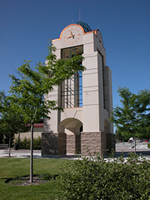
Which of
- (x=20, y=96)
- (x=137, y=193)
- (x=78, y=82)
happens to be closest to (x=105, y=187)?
(x=137, y=193)

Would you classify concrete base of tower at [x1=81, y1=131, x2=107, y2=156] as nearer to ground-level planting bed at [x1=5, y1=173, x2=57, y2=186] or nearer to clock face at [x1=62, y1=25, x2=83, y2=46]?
ground-level planting bed at [x1=5, y1=173, x2=57, y2=186]

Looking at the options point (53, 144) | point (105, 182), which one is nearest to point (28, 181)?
point (105, 182)

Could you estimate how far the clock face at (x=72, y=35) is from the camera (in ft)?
67.1

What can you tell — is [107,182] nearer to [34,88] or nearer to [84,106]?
[34,88]

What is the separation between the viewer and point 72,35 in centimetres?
2062

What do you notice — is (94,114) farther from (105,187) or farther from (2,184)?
(105,187)

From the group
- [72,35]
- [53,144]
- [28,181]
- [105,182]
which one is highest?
[72,35]

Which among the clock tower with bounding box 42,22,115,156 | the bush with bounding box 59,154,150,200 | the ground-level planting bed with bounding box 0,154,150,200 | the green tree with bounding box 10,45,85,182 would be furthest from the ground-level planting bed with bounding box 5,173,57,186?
the clock tower with bounding box 42,22,115,156

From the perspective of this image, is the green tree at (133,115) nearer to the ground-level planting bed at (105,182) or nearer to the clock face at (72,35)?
the clock face at (72,35)

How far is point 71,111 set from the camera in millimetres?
19188

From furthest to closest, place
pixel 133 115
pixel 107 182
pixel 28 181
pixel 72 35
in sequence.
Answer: pixel 72 35
pixel 133 115
pixel 28 181
pixel 107 182

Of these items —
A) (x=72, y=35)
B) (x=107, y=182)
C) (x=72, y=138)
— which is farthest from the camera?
(x=72, y=138)

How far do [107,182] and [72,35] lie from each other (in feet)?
60.8

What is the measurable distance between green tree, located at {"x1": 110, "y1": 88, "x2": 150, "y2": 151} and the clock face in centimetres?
734
